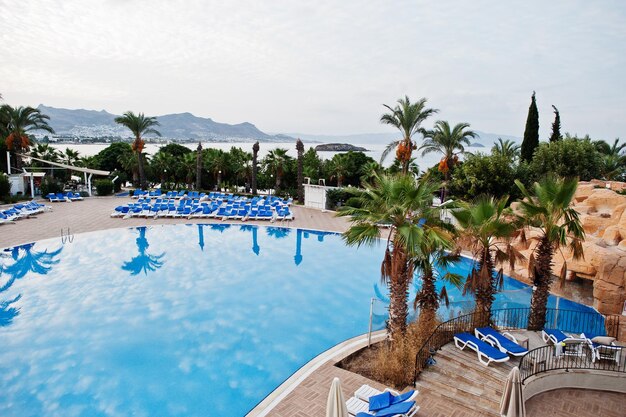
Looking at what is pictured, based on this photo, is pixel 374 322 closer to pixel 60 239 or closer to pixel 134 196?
pixel 60 239

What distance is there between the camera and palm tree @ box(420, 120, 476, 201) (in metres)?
27.4

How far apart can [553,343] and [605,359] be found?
96cm

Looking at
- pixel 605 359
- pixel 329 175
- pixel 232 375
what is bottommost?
pixel 232 375

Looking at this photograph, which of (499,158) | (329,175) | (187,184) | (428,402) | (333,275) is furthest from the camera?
(187,184)

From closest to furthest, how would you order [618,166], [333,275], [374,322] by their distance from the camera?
[374,322], [333,275], [618,166]

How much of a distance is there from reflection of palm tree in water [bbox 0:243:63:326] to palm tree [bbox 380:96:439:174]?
19.5 metres

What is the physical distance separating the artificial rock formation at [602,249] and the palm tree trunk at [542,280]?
87cm

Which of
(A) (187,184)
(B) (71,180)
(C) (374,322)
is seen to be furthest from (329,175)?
(C) (374,322)

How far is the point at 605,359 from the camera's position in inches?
335

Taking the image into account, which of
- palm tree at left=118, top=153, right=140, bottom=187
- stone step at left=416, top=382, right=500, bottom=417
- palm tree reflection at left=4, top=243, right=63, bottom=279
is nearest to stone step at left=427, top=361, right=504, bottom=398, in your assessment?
stone step at left=416, top=382, right=500, bottom=417

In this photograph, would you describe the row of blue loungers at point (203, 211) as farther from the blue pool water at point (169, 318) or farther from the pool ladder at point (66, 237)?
the blue pool water at point (169, 318)

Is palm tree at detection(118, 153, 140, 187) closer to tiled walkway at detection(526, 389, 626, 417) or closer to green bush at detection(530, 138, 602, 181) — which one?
green bush at detection(530, 138, 602, 181)

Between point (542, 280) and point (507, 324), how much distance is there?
1.59 metres

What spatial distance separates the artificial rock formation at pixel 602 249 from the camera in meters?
11.5
